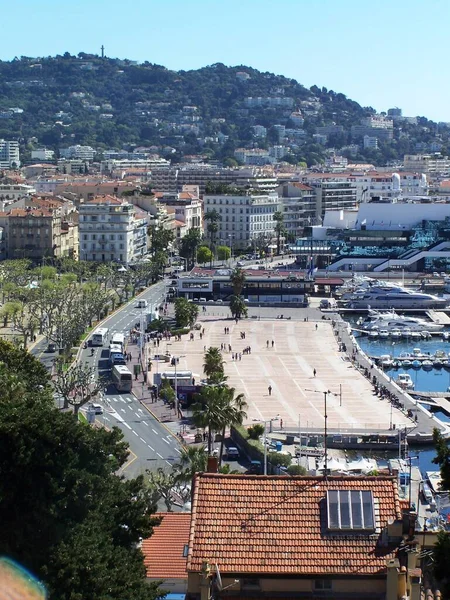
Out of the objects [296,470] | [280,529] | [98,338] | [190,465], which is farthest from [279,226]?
[280,529]

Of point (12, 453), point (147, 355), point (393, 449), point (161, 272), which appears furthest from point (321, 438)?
point (161, 272)

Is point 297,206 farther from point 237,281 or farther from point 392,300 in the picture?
point 237,281

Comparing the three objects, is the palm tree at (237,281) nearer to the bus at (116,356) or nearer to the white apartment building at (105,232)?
the white apartment building at (105,232)

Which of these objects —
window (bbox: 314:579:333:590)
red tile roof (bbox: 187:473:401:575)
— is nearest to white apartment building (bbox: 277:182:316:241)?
red tile roof (bbox: 187:473:401:575)

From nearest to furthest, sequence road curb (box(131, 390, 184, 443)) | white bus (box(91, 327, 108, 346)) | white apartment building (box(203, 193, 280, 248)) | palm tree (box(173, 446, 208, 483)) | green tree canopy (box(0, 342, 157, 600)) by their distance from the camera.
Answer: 1. green tree canopy (box(0, 342, 157, 600))
2. palm tree (box(173, 446, 208, 483))
3. road curb (box(131, 390, 184, 443))
4. white bus (box(91, 327, 108, 346))
5. white apartment building (box(203, 193, 280, 248))

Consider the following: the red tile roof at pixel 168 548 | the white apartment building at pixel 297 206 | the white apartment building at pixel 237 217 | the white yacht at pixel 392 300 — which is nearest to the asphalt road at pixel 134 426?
the red tile roof at pixel 168 548

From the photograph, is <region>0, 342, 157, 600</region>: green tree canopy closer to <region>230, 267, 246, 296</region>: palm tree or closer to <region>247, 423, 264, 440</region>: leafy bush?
<region>247, 423, 264, 440</region>: leafy bush

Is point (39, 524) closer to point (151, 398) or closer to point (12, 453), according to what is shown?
point (12, 453)
